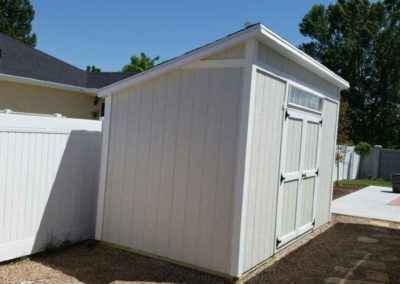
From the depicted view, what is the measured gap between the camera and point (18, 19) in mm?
30406

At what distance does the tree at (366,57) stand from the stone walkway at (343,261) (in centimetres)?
2182

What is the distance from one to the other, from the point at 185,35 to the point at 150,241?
16.7 m

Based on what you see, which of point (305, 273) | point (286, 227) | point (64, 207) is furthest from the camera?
point (286, 227)

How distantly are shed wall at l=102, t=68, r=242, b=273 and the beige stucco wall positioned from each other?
6.87m

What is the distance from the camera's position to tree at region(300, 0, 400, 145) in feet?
91.9

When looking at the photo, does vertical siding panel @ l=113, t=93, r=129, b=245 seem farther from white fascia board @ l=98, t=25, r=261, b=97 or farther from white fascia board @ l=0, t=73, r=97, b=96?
white fascia board @ l=0, t=73, r=97, b=96

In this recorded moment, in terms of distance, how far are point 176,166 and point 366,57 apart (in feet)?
86.6

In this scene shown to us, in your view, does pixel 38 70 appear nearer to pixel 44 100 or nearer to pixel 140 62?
pixel 44 100

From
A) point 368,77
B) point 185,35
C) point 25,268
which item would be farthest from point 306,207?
point 368,77

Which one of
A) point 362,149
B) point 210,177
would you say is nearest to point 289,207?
point 210,177

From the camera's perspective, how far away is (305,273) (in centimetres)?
530

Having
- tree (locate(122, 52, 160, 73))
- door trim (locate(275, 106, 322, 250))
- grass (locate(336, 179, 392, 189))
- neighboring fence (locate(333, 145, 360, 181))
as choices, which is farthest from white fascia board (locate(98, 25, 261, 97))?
tree (locate(122, 52, 160, 73))

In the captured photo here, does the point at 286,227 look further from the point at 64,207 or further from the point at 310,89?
the point at 64,207

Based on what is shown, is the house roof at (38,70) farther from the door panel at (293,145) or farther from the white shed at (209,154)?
the door panel at (293,145)
